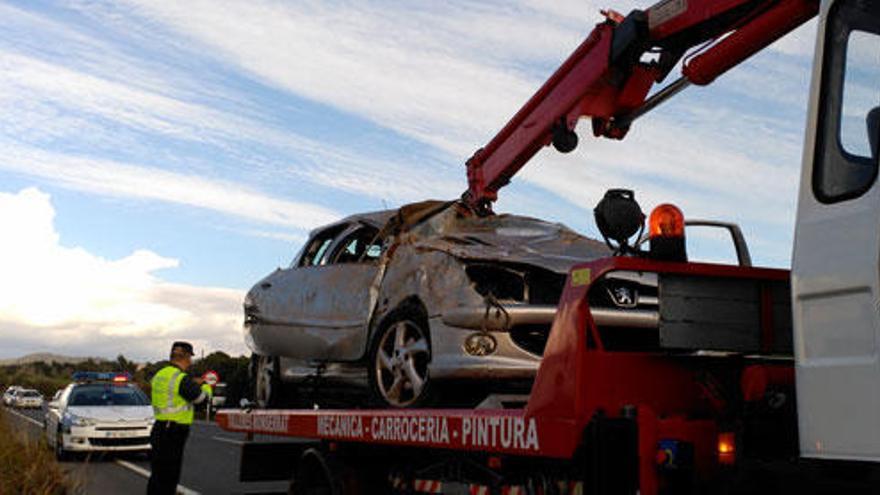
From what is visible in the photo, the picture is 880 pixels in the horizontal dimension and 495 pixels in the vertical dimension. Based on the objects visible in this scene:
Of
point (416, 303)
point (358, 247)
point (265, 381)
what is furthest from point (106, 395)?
point (416, 303)

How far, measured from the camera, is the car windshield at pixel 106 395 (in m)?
19.0

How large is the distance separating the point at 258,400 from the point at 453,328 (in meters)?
3.27

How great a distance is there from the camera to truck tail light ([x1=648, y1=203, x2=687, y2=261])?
4.00m

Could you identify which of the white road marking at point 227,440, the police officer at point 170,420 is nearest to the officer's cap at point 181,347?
the police officer at point 170,420

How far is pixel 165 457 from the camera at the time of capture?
9125mm

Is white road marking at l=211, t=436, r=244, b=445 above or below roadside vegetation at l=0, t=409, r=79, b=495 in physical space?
above

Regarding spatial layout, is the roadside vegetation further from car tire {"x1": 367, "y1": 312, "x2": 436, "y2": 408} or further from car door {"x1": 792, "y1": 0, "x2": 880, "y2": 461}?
car door {"x1": 792, "y1": 0, "x2": 880, "y2": 461}

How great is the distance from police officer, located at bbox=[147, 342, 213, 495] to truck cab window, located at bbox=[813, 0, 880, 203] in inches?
277

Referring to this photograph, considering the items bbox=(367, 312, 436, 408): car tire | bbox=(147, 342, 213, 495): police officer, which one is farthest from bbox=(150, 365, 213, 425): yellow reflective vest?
bbox=(367, 312, 436, 408): car tire

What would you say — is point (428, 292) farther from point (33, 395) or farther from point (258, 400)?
point (33, 395)

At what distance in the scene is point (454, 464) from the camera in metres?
5.27

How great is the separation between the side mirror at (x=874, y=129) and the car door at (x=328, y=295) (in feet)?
14.1

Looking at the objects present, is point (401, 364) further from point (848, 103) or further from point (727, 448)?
point (848, 103)

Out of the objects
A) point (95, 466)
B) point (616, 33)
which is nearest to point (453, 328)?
point (616, 33)
